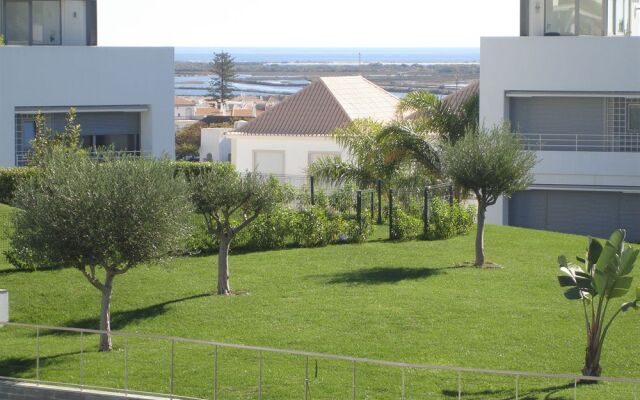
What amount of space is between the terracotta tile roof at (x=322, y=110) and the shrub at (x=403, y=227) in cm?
2448

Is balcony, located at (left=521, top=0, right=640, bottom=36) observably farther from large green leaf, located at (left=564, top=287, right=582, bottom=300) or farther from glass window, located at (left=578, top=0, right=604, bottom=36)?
large green leaf, located at (left=564, top=287, right=582, bottom=300)

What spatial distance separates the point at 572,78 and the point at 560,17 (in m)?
2.40

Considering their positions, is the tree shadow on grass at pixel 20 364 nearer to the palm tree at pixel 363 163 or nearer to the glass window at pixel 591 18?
the palm tree at pixel 363 163

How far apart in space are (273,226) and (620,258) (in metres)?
10.8

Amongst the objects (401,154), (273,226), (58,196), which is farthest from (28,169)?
(58,196)

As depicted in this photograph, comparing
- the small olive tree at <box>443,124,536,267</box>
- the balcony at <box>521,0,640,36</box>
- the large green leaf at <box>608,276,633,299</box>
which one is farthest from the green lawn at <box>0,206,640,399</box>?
the balcony at <box>521,0,640,36</box>

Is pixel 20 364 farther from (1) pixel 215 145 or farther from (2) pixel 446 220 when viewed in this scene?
(1) pixel 215 145

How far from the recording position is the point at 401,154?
3388 centimetres

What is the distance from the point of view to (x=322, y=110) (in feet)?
181

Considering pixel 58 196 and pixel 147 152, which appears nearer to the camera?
pixel 58 196

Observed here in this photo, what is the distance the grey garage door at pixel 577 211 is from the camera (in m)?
36.8

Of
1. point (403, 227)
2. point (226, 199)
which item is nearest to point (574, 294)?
point (226, 199)

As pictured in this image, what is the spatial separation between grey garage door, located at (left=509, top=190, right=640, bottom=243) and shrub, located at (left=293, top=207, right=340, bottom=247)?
39.2 ft

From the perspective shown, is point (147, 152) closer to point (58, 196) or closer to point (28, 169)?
point (28, 169)
